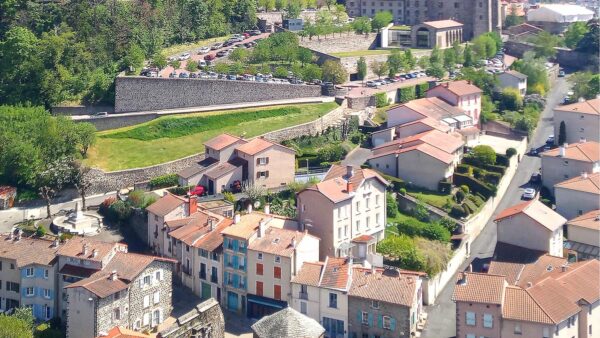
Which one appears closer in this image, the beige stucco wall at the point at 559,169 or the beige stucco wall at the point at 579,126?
the beige stucco wall at the point at 559,169

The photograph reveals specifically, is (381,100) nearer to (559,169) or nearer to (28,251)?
(559,169)

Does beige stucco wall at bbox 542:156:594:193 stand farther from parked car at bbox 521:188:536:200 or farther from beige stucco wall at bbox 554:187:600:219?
beige stucco wall at bbox 554:187:600:219

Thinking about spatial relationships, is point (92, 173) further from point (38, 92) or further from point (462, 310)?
point (462, 310)

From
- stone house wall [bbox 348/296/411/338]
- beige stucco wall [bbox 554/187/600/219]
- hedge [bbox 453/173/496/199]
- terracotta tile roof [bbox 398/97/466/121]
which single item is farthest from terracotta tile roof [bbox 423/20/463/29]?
stone house wall [bbox 348/296/411/338]

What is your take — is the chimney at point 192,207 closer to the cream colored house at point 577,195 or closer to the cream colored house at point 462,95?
the cream colored house at point 577,195

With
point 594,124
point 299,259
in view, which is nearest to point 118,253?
point 299,259

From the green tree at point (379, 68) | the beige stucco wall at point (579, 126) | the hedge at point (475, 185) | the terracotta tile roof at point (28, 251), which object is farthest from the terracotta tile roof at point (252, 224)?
the green tree at point (379, 68)

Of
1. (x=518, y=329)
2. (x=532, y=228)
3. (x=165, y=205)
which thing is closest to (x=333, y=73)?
(x=165, y=205)
